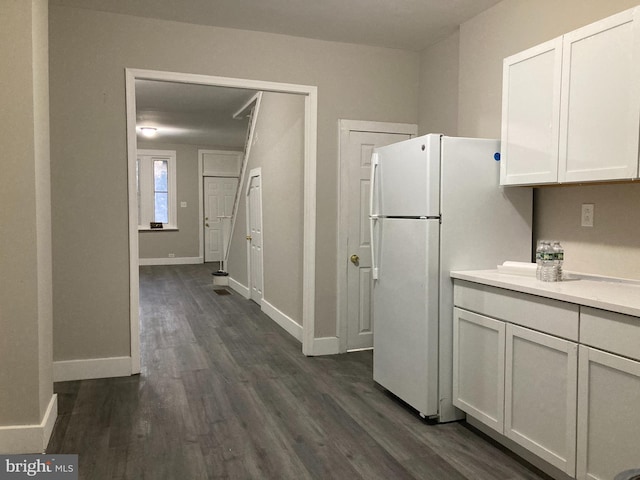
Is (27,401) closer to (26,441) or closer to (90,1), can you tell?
(26,441)

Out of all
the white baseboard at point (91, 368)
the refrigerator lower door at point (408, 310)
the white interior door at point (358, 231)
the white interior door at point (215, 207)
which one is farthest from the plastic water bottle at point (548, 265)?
the white interior door at point (215, 207)

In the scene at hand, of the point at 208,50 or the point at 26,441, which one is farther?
the point at 208,50

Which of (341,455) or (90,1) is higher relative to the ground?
(90,1)

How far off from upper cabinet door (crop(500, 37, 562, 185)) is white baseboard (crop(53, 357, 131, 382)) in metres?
2.97

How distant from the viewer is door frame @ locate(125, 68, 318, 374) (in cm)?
369

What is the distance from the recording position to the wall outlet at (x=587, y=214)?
2.75m

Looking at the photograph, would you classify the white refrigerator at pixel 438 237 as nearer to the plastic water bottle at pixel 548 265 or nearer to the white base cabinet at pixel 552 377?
the white base cabinet at pixel 552 377

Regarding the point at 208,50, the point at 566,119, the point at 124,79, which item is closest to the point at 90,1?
the point at 124,79

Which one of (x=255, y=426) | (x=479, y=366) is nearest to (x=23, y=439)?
(x=255, y=426)

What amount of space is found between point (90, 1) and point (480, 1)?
2648 millimetres

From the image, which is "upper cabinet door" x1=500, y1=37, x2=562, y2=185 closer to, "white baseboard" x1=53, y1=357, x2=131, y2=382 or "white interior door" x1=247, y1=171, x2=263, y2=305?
"white baseboard" x1=53, y1=357, x2=131, y2=382

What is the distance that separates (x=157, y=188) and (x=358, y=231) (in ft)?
25.7

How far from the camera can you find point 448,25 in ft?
12.5

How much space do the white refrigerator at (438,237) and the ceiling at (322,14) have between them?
1.10 metres
